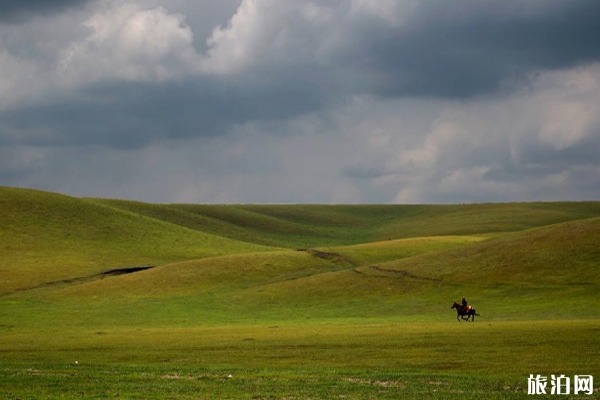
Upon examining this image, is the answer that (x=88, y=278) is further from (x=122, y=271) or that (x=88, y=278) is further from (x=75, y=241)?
(x=75, y=241)

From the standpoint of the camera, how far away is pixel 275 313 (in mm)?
61469

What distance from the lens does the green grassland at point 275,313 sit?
26375 millimetres

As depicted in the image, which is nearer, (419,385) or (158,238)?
(419,385)

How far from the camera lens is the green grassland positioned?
2638cm

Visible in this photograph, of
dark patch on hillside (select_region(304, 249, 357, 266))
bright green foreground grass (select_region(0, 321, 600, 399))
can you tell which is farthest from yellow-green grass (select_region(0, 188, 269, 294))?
bright green foreground grass (select_region(0, 321, 600, 399))

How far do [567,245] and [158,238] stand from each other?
181 ft

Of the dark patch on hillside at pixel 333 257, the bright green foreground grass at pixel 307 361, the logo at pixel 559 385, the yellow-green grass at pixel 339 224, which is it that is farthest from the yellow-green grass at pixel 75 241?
the logo at pixel 559 385

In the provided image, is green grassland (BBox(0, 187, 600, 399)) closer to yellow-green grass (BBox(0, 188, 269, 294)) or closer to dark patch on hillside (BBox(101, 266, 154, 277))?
yellow-green grass (BBox(0, 188, 269, 294))

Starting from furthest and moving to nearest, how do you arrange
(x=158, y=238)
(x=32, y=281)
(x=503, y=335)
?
(x=158, y=238) → (x=32, y=281) → (x=503, y=335)

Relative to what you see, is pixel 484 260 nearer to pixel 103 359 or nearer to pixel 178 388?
pixel 103 359

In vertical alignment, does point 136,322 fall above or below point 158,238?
below

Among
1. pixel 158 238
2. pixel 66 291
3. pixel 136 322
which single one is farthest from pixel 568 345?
pixel 158 238

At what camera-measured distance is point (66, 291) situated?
75062 mm

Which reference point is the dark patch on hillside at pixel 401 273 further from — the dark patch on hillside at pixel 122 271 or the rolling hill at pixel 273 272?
the dark patch on hillside at pixel 122 271
